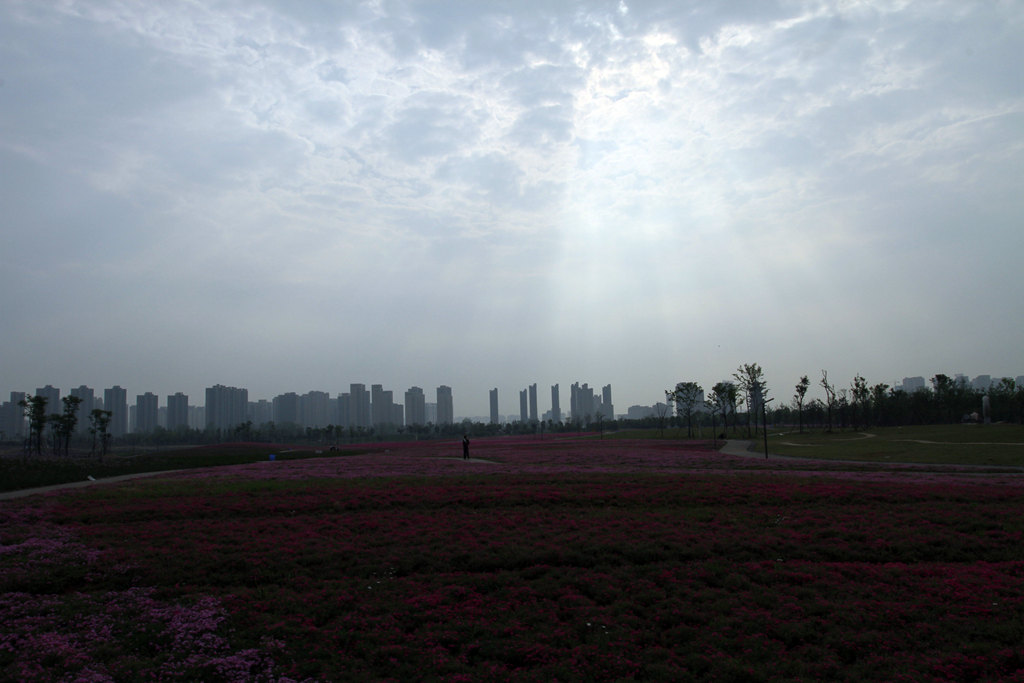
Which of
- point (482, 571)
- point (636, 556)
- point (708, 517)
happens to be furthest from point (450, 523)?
point (708, 517)

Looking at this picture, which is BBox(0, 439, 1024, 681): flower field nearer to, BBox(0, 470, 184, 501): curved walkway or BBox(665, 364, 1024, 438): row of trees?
BBox(0, 470, 184, 501): curved walkway

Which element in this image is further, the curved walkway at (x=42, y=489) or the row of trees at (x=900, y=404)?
the row of trees at (x=900, y=404)

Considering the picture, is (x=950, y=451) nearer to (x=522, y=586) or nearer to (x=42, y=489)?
(x=522, y=586)

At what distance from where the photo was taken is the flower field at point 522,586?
10164 millimetres

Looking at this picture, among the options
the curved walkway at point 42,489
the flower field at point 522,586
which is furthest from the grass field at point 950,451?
the curved walkway at point 42,489

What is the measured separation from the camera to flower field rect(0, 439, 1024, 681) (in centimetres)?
1016

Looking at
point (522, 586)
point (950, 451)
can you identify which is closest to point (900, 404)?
point (950, 451)

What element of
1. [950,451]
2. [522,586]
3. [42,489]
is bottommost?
[950,451]

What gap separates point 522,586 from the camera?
1340cm

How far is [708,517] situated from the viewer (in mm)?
18891

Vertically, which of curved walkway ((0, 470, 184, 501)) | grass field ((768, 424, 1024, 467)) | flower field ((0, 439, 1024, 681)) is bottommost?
grass field ((768, 424, 1024, 467))

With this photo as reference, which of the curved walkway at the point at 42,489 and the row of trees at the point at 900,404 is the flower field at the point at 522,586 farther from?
the row of trees at the point at 900,404

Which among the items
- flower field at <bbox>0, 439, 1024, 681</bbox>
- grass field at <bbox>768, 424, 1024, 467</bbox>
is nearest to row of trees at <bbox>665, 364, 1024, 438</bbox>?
grass field at <bbox>768, 424, 1024, 467</bbox>

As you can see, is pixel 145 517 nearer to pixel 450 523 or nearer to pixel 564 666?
pixel 450 523
